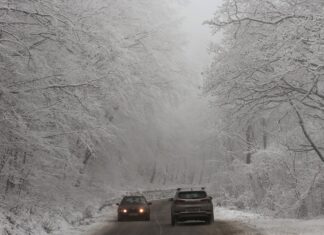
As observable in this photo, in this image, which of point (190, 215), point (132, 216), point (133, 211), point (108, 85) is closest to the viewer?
point (108, 85)

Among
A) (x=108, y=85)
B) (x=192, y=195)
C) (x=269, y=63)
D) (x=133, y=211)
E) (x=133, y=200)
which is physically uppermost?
(x=269, y=63)

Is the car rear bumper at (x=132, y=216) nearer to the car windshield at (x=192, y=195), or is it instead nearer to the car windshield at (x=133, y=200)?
the car windshield at (x=133, y=200)

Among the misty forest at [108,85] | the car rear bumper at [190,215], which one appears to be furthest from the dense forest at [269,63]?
the car rear bumper at [190,215]

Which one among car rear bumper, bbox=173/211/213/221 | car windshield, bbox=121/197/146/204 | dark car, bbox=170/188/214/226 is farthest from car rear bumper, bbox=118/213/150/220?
car rear bumper, bbox=173/211/213/221

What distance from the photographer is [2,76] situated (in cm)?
1404

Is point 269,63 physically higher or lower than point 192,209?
higher

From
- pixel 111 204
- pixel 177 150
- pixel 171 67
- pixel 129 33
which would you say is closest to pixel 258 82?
pixel 129 33

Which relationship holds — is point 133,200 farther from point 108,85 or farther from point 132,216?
point 108,85

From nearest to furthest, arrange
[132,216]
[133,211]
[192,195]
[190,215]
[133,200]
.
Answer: [190,215] → [192,195] → [132,216] → [133,211] → [133,200]

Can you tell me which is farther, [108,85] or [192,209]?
[192,209]

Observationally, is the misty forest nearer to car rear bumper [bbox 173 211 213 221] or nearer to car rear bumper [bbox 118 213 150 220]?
car rear bumper [bbox 118 213 150 220]

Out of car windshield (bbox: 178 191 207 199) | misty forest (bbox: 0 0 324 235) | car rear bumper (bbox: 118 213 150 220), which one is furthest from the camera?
car rear bumper (bbox: 118 213 150 220)

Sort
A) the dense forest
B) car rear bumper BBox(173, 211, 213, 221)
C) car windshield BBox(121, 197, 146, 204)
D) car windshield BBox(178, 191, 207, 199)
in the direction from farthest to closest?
car windshield BBox(121, 197, 146, 204) < car windshield BBox(178, 191, 207, 199) < car rear bumper BBox(173, 211, 213, 221) < the dense forest

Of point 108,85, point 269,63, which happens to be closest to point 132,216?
point 108,85
